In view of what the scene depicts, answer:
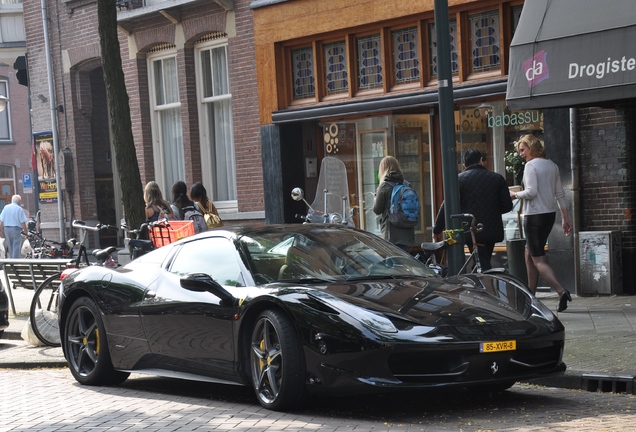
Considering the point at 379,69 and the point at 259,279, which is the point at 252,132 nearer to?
the point at 379,69

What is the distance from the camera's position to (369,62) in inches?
667

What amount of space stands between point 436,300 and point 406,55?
923 centimetres

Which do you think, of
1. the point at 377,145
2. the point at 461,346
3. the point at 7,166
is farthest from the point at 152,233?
the point at 7,166

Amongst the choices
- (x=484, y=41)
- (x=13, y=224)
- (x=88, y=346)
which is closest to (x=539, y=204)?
(x=484, y=41)

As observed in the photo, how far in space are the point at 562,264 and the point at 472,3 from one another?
3.64 meters

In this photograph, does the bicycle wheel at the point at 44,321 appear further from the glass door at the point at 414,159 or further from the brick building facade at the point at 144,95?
the brick building facade at the point at 144,95

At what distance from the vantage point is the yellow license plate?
7.13 m

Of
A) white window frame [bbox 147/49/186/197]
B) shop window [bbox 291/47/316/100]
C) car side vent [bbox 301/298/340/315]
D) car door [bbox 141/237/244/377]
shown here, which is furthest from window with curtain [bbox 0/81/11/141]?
car side vent [bbox 301/298/340/315]

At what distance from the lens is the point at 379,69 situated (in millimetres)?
16812

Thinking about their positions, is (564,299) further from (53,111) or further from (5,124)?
(5,124)

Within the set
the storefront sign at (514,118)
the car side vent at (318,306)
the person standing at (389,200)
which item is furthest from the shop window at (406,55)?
the car side vent at (318,306)

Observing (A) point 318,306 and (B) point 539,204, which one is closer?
(A) point 318,306

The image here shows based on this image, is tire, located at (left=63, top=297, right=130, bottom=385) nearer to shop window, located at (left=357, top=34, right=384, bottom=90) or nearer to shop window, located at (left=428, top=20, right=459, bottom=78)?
shop window, located at (left=428, top=20, right=459, bottom=78)

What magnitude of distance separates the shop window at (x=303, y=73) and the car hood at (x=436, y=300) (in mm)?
9955
